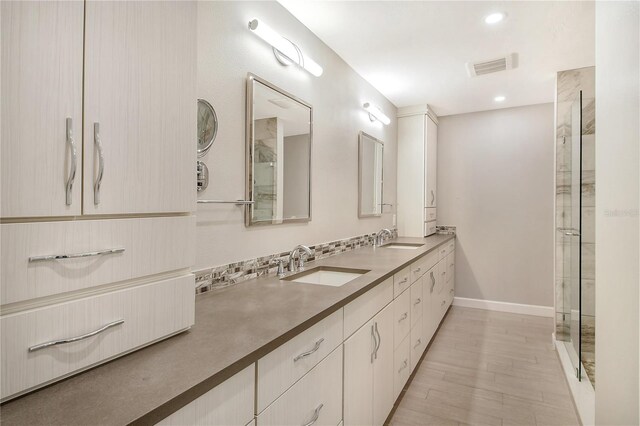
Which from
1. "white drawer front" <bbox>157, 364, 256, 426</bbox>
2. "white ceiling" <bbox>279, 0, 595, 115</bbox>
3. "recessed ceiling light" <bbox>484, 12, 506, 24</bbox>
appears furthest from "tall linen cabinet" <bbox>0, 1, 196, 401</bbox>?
"recessed ceiling light" <bbox>484, 12, 506, 24</bbox>

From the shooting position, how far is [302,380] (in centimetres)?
110

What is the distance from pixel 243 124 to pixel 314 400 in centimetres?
127

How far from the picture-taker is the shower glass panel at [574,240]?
2.31m

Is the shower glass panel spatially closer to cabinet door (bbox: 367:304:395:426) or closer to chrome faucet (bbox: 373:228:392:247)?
cabinet door (bbox: 367:304:395:426)

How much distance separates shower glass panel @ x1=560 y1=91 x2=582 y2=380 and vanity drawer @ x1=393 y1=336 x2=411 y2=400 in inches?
44.5

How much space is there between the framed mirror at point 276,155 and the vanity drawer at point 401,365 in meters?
1.00

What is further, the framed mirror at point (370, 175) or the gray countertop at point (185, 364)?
the framed mirror at point (370, 175)

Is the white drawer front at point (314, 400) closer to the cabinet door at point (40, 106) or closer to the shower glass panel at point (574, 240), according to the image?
the cabinet door at point (40, 106)

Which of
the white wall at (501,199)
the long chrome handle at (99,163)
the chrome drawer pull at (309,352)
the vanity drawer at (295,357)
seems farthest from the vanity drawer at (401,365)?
the white wall at (501,199)

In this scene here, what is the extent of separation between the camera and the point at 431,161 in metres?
4.16

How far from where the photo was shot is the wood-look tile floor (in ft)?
6.61

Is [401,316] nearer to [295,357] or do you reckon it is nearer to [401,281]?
[401,281]

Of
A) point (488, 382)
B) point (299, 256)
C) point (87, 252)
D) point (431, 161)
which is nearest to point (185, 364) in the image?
point (87, 252)

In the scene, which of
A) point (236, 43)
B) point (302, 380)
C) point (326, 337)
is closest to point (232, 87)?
point (236, 43)
